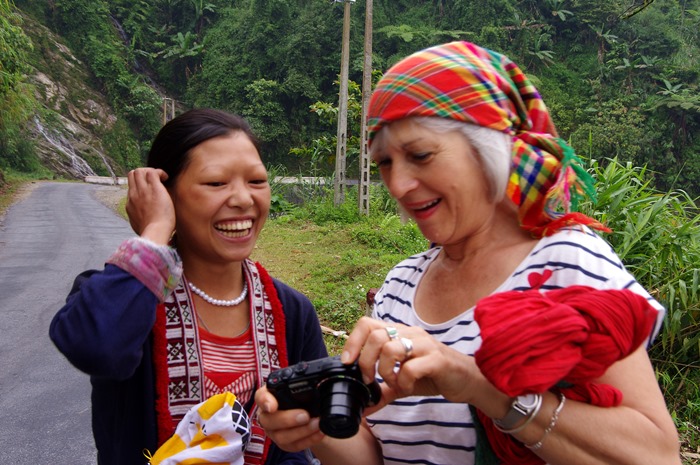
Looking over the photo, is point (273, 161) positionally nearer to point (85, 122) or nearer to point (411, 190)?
point (85, 122)

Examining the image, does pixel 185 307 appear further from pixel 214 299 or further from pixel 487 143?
pixel 487 143

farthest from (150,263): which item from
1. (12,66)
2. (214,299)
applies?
(12,66)

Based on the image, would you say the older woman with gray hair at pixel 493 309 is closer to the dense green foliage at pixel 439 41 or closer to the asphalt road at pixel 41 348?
the asphalt road at pixel 41 348

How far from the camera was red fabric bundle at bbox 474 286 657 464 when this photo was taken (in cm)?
86

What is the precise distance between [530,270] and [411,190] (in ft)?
1.09

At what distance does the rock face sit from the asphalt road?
19702mm

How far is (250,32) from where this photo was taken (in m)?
33.7

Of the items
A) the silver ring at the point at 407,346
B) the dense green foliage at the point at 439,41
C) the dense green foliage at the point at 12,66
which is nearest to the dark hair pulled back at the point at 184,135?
the silver ring at the point at 407,346

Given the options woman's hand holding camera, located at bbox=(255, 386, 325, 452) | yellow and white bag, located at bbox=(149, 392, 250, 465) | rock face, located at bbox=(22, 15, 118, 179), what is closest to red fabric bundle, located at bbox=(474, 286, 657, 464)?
woman's hand holding camera, located at bbox=(255, 386, 325, 452)

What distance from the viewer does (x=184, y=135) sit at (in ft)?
5.54

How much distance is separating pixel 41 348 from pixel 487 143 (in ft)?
17.1

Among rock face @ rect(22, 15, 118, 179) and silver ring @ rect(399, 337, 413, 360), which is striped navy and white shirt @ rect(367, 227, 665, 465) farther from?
rock face @ rect(22, 15, 118, 179)

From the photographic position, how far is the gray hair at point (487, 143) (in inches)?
47.5

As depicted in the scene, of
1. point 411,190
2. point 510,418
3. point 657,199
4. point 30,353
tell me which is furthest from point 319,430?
point 30,353
